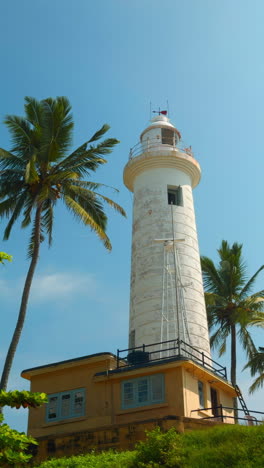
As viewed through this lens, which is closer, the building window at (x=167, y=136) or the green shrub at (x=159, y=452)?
the green shrub at (x=159, y=452)

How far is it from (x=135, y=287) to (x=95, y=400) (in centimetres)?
733

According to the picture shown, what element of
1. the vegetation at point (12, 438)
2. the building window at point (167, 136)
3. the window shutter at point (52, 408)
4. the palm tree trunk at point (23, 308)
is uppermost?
the building window at point (167, 136)

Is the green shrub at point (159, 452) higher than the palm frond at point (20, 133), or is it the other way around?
the palm frond at point (20, 133)

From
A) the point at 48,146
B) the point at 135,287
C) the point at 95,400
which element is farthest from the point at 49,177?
the point at 95,400

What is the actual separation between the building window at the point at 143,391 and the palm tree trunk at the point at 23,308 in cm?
429

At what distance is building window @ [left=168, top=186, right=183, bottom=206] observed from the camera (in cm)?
2994

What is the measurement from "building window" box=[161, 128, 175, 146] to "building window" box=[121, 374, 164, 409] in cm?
1575

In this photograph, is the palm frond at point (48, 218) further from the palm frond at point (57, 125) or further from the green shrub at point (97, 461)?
the green shrub at point (97, 461)

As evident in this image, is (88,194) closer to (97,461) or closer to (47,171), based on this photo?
(47,171)

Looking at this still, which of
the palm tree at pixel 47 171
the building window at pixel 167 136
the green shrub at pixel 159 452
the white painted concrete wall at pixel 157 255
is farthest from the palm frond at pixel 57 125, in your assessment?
the green shrub at pixel 159 452

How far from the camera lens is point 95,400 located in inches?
846

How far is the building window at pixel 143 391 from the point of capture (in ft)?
67.5

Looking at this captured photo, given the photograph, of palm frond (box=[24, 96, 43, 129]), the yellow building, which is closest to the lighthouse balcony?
the yellow building

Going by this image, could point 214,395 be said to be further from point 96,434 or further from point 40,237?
point 40,237
